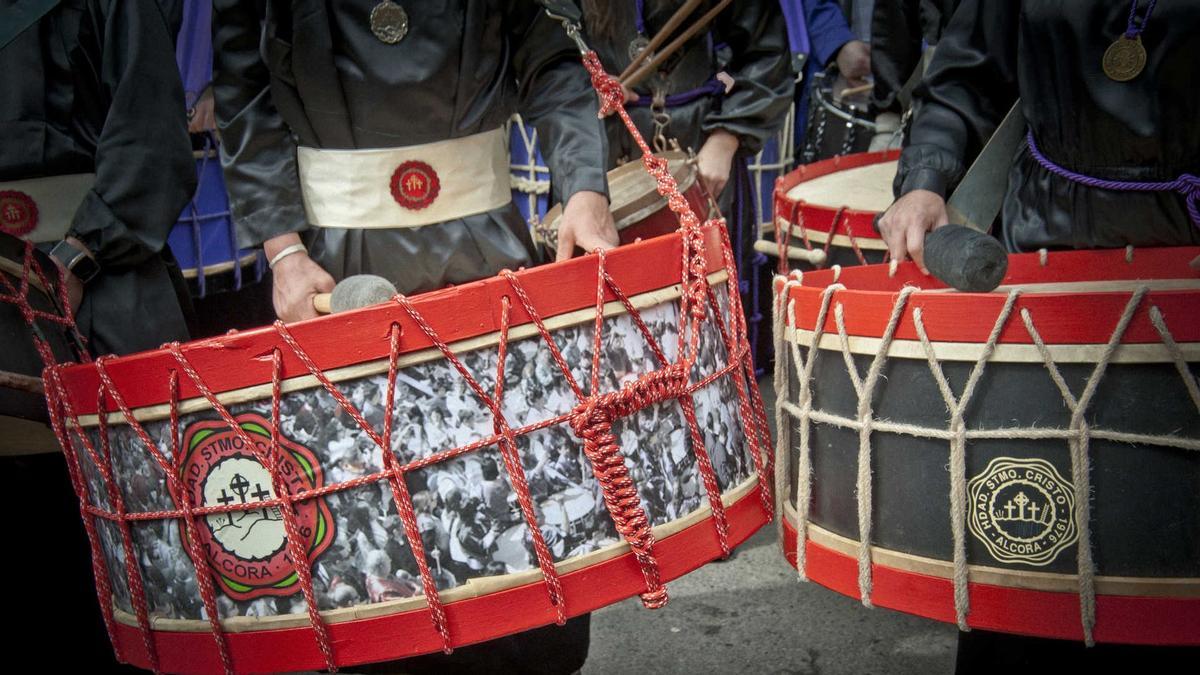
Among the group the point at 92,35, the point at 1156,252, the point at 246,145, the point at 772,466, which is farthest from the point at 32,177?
the point at 1156,252

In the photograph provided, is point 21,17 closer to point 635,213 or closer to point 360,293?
point 360,293

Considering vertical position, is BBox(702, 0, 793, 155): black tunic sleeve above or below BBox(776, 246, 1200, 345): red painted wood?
above

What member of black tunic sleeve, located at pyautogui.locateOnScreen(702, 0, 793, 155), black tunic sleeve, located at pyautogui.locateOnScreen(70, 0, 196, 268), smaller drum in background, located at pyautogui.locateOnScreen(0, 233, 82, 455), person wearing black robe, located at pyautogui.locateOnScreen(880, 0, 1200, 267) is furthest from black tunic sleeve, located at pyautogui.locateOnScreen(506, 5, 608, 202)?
black tunic sleeve, located at pyautogui.locateOnScreen(702, 0, 793, 155)

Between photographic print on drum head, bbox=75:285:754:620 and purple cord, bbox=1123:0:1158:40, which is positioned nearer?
photographic print on drum head, bbox=75:285:754:620

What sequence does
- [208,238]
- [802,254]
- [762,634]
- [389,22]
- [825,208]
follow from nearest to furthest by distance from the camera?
[389,22], [762,634], [825,208], [802,254], [208,238]

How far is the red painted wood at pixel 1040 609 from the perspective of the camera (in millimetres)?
1469

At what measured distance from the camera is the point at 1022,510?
60.4 inches

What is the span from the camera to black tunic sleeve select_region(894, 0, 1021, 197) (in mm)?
2270

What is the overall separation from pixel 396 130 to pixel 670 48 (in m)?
1.50

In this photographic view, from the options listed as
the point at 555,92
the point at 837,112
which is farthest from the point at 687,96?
the point at 555,92

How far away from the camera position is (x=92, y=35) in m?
2.47

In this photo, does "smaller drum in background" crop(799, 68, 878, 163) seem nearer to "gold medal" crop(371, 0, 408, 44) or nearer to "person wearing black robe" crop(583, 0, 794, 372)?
"person wearing black robe" crop(583, 0, 794, 372)

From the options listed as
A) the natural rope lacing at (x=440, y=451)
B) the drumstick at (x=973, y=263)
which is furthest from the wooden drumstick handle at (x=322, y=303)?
the drumstick at (x=973, y=263)

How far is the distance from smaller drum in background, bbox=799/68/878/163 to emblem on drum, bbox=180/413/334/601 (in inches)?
153
